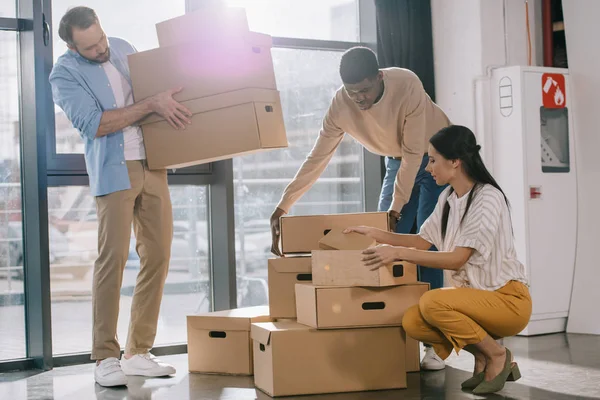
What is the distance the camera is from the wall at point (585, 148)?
168 inches

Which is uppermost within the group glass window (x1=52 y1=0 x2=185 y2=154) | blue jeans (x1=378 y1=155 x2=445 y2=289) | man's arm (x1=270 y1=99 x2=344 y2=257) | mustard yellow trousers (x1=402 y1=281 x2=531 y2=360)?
glass window (x1=52 y1=0 x2=185 y2=154)

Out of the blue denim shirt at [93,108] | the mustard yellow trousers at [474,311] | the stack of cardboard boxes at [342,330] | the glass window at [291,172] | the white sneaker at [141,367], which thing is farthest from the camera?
the glass window at [291,172]

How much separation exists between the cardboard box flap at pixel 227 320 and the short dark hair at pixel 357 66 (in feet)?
3.31

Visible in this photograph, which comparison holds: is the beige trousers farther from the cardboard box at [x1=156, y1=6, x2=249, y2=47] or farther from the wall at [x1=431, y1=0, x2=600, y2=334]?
the wall at [x1=431, y1=0, x2=600, y2=334]

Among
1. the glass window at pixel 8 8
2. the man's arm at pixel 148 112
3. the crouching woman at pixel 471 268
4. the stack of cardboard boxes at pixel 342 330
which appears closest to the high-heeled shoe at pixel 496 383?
the crouching woman at pixel 471 268

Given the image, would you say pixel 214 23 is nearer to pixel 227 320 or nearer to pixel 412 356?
pixel 227 320

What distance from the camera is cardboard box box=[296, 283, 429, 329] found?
2852 mm

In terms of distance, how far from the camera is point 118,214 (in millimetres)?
3148

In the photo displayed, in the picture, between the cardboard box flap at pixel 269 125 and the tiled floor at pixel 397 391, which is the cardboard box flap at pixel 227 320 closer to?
the tiled floor at pixel 397 391

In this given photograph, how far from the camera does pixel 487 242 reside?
8.95 ft

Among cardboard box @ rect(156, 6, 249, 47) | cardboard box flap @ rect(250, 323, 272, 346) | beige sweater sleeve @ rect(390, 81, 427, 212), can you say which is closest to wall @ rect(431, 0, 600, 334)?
beige sweater sleeve @ rect(390, 81, 427, 212)

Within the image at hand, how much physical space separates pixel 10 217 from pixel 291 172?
1506 mm

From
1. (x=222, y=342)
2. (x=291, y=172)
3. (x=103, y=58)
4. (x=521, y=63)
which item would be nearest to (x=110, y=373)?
(x=222, y=342)

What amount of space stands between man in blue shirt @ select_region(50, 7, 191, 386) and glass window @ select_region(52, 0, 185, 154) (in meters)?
0.73
